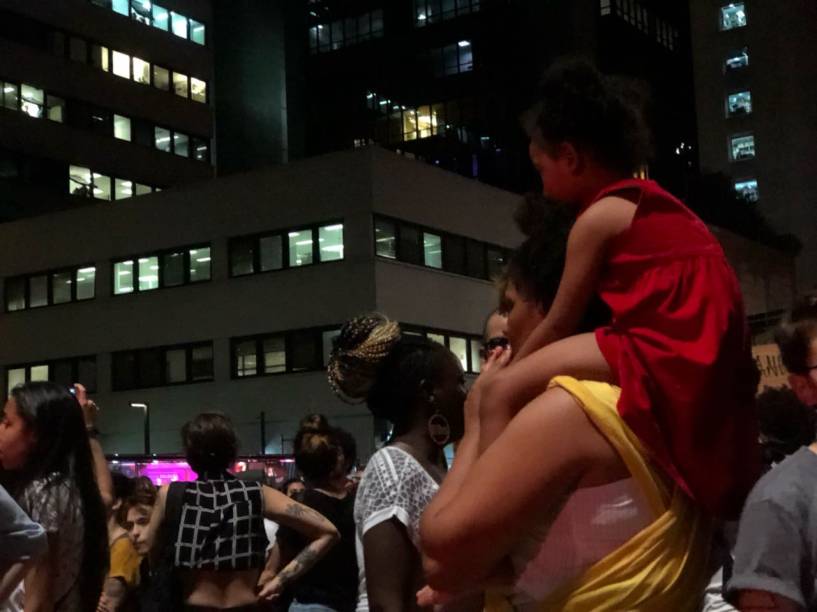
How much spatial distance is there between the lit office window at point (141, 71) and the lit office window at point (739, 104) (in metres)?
38.9

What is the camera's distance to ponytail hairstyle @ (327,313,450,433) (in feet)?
11.4

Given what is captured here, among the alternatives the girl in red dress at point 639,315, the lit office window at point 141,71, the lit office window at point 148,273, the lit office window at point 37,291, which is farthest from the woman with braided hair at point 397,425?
the lit office window at point 141,71

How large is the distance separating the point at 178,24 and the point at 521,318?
5320 centimetres

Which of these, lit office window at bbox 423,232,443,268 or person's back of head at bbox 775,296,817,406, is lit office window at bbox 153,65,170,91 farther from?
person's back of head at bbox 775,296,817,406

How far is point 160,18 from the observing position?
51250 millimetres

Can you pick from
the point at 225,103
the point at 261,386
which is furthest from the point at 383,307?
the point at 225,103

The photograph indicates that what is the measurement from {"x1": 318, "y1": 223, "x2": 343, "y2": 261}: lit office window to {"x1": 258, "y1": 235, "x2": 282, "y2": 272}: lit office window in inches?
60.2

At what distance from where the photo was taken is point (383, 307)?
31562 mm

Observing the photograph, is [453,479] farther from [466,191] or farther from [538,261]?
[466,191]

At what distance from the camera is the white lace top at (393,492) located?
10.4 ft

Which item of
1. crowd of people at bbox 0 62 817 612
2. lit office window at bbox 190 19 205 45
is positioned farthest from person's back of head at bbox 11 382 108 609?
lit office window at bbox 190 19 205 45

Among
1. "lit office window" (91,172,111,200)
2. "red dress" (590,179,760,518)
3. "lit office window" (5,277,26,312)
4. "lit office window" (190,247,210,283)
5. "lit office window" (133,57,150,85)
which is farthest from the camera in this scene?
"lit office window" (133,57,150,85)

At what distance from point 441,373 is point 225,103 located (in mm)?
44746

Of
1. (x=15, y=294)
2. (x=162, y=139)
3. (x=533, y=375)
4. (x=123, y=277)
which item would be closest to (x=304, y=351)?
(x=123, y=277)
